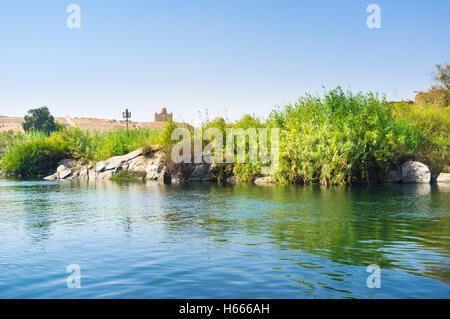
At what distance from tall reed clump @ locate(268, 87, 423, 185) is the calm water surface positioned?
Answer: 11358 millimetres

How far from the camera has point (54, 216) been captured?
17312mm

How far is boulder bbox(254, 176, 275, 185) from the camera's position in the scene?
35.1m

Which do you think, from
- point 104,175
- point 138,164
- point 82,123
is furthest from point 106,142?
point 82,123

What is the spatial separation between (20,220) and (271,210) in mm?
9064

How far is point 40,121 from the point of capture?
362ft

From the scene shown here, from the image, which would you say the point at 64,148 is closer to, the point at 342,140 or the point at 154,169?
the point at 154,169

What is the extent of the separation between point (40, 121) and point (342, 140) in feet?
309

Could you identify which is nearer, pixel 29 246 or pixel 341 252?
pixel 341 252

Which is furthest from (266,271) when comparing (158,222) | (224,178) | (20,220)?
(224,178)

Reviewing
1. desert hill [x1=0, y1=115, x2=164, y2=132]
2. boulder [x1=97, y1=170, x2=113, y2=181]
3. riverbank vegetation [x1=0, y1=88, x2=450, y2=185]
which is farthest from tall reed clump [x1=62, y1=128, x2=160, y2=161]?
desert hill [x1=0, y1=115, x2=164, y2=132]

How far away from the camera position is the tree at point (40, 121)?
108 m

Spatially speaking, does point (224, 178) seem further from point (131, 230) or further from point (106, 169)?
point (131, 230)

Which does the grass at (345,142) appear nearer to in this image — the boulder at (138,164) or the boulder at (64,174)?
the boulder at (138,164)

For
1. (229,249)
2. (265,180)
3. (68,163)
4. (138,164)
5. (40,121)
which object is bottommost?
(229,249)
